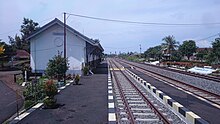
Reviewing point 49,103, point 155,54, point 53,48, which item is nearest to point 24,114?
point 49,103

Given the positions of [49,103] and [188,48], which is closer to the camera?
[49,103]

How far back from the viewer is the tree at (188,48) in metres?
78.2

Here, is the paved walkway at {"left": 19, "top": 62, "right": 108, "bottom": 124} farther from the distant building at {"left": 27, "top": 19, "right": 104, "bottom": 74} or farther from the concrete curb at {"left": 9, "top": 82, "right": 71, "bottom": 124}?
the distant building at {"left": 27, "top": 19, "right": 104, "bottom": 74}

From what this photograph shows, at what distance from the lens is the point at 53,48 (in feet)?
92.0

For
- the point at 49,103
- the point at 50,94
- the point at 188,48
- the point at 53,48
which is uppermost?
the point at 188,48

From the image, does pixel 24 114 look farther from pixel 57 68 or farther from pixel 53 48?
pixel 53 48

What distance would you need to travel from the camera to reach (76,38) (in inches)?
1112

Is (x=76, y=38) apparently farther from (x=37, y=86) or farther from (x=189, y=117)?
(x=189, y=117)

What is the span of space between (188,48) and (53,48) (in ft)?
193

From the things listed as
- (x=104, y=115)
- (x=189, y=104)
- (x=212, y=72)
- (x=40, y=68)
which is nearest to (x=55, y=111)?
(x=104, y=115)

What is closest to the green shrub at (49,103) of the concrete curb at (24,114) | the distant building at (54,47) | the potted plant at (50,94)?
the potted plant at (50,94)

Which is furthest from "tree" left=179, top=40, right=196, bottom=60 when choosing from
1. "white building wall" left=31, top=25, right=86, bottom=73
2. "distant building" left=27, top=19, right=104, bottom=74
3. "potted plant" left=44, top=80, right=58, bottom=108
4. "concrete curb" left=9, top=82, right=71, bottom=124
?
"concrete curb" left=9, top=82, right=71, bottom=124

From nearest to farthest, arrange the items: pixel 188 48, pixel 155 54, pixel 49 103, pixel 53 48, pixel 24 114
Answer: pixel 24 114 → pixel 49 103 → pixel 53 48 → pixel 188 48 → pixel 155 54

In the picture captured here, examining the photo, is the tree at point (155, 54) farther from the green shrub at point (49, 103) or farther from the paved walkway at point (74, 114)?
the green shrub at point (49, 103)
